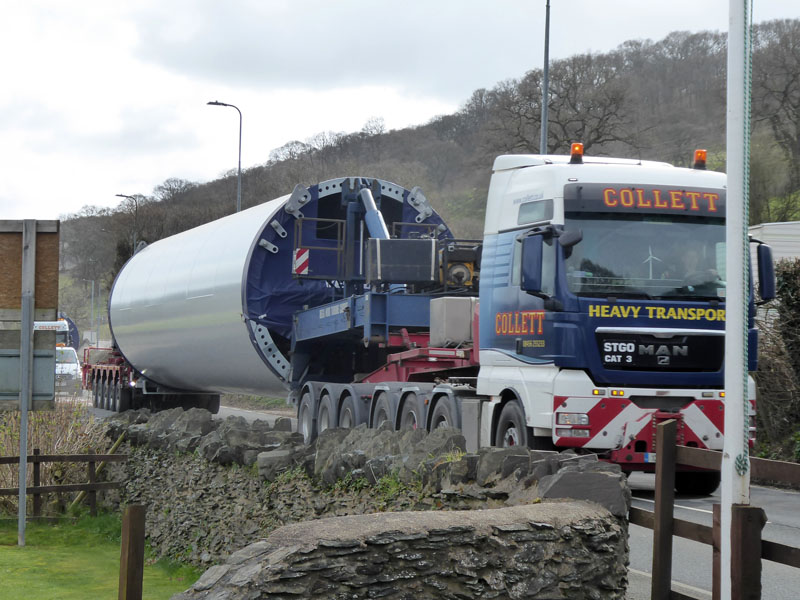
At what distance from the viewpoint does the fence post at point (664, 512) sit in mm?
6652

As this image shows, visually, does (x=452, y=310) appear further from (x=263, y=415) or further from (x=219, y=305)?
(x=263, y=415)

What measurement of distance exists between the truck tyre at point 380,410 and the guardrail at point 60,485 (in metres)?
3.65

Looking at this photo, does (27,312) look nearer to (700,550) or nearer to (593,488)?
(593,488)

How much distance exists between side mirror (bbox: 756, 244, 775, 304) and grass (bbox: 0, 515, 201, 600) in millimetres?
6607

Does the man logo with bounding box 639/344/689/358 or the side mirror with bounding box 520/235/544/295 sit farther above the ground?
the side mirror with bounding box 520/235/544/295

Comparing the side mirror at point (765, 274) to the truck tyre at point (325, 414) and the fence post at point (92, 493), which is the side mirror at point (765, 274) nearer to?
the truck tyre at point (325, 414)

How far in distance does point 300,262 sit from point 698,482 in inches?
320

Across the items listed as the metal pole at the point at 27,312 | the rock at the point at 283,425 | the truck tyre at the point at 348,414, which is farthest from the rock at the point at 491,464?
the rock at the point at 283,425

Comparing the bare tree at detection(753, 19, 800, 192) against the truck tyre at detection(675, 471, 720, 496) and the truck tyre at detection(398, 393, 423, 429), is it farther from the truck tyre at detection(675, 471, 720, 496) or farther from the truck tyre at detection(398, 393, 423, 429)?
the truck tyre at detection(675, 471, 720, 496)

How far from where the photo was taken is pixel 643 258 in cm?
1123

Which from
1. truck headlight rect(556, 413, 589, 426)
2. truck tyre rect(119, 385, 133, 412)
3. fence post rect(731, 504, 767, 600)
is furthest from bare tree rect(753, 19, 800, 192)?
fence post rect(731, 504, 767, 600)

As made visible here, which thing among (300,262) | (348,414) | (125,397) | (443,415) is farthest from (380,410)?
(125,397)

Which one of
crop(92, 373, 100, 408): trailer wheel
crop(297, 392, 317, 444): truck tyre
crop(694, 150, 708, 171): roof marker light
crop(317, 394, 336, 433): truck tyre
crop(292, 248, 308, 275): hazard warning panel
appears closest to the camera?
crop(694, 150, 708, 171): roof marker light

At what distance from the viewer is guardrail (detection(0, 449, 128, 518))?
14445 millimetres
